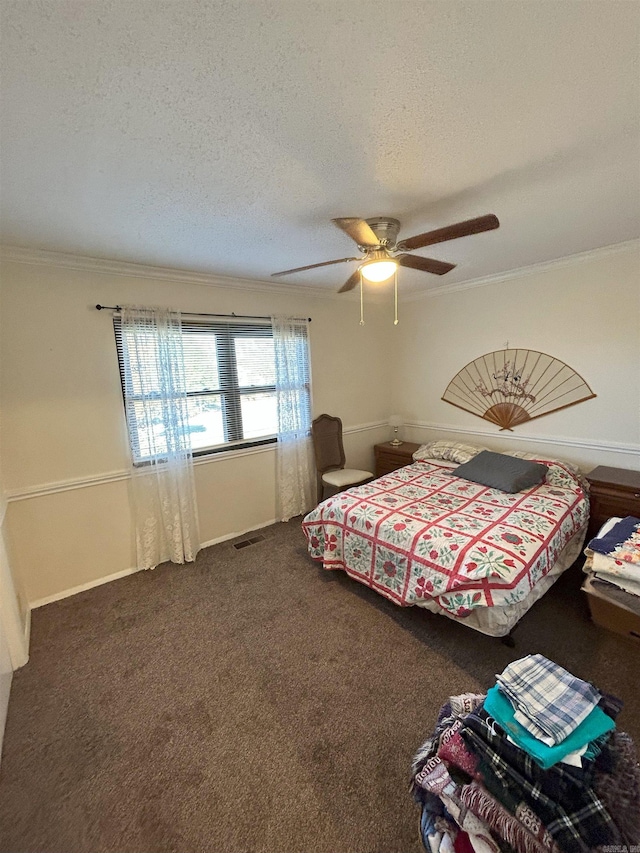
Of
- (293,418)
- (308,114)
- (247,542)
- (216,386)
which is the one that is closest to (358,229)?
(308,114)

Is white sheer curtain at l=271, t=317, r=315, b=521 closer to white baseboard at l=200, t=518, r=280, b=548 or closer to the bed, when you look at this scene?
white baseboard at l=200, t=518, r=280, b=548

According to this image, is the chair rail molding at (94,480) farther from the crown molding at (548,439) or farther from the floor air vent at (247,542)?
the crown molding at (548,439)

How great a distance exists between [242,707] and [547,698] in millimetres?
1378

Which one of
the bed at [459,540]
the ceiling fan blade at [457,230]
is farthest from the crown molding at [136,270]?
the bed at [459,540]

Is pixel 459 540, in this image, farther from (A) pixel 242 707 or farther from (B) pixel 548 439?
(B) pixel 548 439

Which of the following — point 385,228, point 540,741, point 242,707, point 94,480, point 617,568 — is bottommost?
point 242,707

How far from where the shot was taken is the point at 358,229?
1.63 meters

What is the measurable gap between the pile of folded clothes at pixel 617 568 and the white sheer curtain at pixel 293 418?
8.14ft

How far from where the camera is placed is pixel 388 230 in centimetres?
198

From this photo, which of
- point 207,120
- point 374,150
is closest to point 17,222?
point 207,120

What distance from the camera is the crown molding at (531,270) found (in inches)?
104

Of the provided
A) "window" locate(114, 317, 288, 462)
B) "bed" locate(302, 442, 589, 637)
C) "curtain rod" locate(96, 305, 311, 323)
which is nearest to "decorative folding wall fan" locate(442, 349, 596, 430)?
"bed" locate(302, 442, 589, 637)

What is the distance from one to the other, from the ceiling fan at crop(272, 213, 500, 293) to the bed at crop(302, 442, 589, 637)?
1.59 metres

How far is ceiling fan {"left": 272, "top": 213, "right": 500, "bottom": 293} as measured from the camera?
62.0 inches
